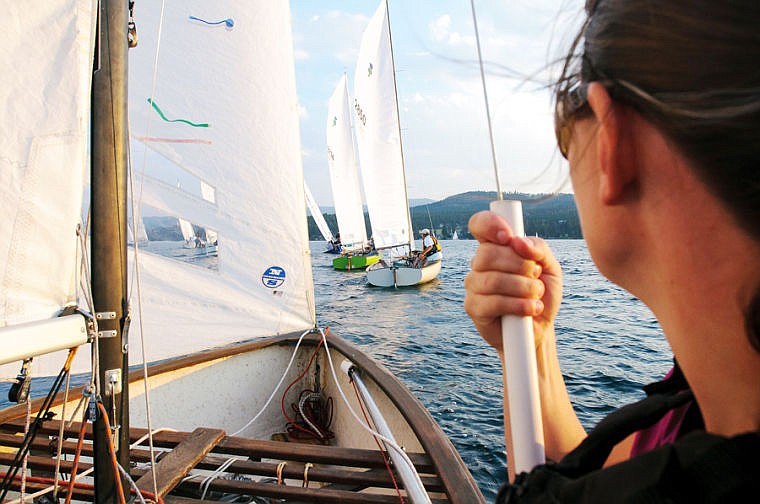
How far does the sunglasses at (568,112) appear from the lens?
0.56 m

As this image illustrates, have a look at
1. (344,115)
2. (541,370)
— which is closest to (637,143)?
(541,370)

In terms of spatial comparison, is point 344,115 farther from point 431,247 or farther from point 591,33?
point 591,33

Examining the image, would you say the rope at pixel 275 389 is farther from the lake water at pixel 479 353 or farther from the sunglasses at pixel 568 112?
the sunglasses at pixel 568 112

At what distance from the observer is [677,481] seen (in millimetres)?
402

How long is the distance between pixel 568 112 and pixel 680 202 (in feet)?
0.64

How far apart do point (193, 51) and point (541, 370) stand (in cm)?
344

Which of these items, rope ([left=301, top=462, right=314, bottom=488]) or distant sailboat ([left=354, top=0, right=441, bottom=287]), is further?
distant sailboat ([left=354, top=0, right=441, bottom=287])

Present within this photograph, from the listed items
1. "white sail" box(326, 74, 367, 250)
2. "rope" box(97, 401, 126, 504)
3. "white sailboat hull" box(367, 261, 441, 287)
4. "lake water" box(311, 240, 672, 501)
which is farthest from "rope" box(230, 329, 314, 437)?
"white sail" box(326, 74, 367, 250)

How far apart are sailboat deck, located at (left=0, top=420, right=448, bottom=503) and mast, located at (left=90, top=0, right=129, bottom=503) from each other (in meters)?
0.45

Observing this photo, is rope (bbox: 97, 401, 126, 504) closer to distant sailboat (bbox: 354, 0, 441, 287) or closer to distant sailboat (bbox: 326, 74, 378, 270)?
distant sailboat (bbox: 354, 0, 441, 287)

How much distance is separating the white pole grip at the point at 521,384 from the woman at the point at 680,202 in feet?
0.25

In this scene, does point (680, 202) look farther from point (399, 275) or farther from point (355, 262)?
point (355, 262)

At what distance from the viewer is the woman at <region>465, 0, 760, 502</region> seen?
0.42m

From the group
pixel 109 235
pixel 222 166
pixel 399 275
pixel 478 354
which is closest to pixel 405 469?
pixel 109 235
